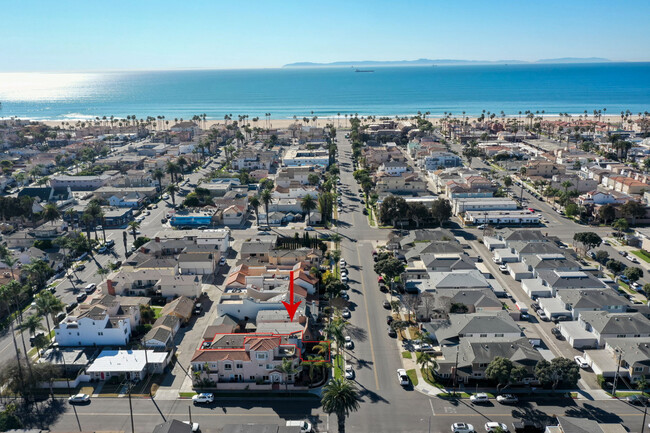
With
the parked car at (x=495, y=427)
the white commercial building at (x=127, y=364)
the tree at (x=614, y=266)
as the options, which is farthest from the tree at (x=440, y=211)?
the white commercial building at (x=127, y=364)

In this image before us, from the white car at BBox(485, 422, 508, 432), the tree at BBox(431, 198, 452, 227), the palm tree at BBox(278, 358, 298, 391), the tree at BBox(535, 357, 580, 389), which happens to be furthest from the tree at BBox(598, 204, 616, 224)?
the palm tree at BBox(278, 358, 298, 391)

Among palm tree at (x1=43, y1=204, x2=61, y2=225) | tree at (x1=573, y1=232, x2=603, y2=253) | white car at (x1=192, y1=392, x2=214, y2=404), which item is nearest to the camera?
white car at (x1=192, y1=392, x2=214, y2=404)

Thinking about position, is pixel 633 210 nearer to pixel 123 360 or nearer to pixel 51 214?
pixel 123 360

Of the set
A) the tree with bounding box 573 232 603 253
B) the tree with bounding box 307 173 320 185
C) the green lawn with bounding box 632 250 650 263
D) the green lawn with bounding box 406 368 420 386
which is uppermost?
the tree with bounding box 307 173 320 185

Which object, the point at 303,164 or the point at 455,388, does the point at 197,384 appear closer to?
the point at 455,388

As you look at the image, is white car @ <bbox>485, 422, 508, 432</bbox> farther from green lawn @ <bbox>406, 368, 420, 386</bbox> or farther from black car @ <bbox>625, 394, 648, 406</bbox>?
black car @ <bbox>625, 394, 648, 406</bbox>

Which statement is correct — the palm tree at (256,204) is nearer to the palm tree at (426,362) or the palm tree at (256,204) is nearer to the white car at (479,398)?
the palm tree at (426,362)
